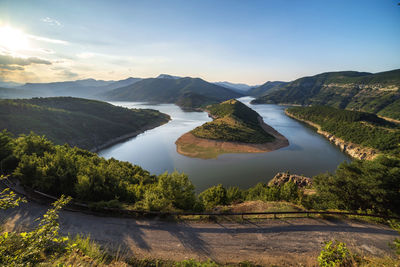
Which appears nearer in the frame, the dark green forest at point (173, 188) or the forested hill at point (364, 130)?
the dark green forest at point (173, 188)

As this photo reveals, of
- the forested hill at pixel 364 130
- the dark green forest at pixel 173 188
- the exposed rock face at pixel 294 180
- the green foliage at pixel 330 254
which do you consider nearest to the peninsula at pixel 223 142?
the exposed rock face at pixel 294 180

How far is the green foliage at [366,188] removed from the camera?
15.7m

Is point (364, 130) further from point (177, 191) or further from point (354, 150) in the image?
point (177, 191)

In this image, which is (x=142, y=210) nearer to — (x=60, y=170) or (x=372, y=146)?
(x=60, y=170)

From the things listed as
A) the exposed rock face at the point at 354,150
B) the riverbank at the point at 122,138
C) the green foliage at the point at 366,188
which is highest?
the green foliage at the point at 366,188

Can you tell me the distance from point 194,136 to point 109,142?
41.3 metres

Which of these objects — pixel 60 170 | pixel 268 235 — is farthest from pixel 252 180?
pixel 60 170

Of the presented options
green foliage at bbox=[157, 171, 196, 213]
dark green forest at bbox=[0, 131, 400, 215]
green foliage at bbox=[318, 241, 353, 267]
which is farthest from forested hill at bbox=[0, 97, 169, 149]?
green foliage at bbox=[318, 241, 353, 267]

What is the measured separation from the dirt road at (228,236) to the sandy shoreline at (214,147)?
46.5 metres

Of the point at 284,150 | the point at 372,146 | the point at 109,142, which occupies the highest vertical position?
the point at 372,146

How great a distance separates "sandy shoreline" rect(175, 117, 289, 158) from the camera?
209 feet

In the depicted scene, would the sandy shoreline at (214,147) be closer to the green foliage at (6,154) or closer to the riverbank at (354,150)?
the riverbank at (354,150)

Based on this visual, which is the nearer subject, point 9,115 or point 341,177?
point 341,177

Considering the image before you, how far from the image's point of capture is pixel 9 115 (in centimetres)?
6881
